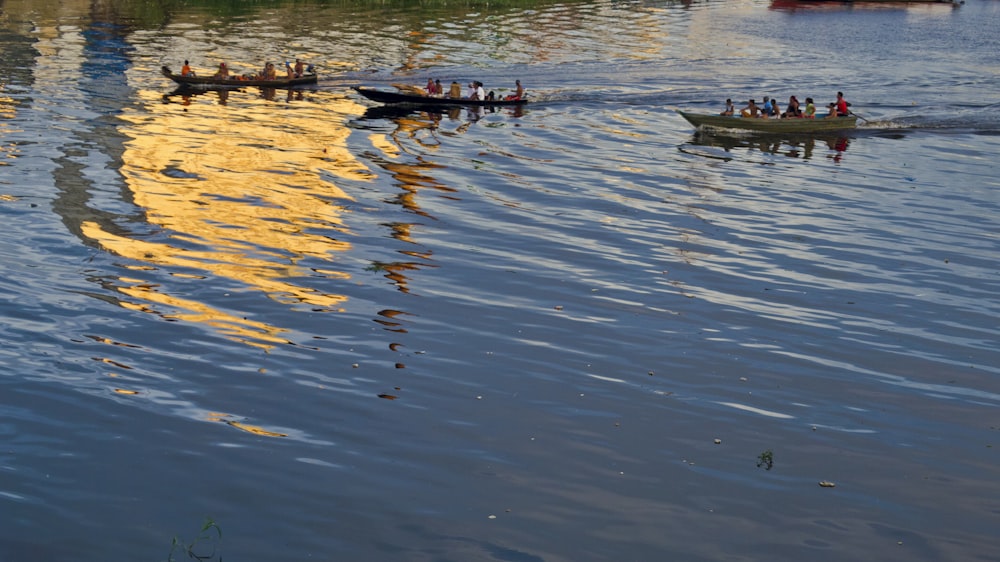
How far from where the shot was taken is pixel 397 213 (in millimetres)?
32719

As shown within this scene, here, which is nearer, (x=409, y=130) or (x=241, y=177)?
(x=241, y=177)

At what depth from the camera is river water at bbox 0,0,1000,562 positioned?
1534cm

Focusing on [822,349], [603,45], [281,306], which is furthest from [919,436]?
[603,45]

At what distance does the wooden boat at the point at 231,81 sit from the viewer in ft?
189

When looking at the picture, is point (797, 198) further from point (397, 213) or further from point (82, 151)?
point (82, 151)

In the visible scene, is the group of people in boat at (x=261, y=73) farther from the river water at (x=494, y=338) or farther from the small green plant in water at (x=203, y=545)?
the small green plant in water at (x=203, y=545)

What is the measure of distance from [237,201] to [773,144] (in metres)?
24.0

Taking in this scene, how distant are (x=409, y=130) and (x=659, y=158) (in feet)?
39.1

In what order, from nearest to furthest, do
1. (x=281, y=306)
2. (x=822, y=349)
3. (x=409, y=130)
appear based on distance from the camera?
(x=822, y=349), (x=281, y=306), (x=409, y=130)

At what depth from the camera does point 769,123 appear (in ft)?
157

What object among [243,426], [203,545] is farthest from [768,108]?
[203,545]

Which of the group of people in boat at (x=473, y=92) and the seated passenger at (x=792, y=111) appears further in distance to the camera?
the group of people in boat at (x=473, y=92)

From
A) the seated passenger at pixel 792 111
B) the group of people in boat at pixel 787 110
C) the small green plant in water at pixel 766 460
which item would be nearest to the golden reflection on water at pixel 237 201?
the small green plant in water at pixel 766 460

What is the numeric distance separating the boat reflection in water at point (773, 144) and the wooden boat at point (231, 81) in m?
21.8
